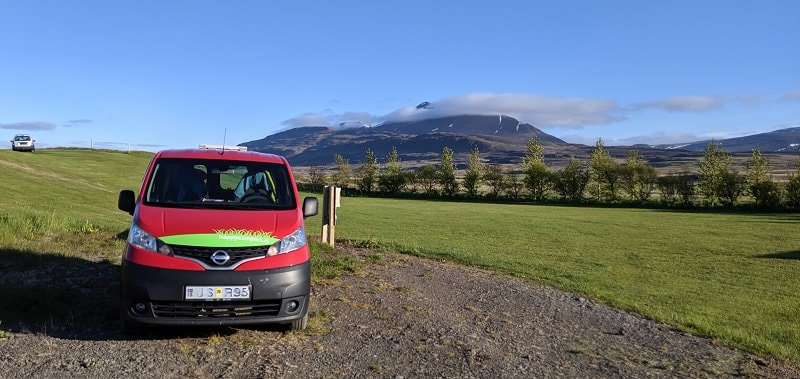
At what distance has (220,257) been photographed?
5.30 m

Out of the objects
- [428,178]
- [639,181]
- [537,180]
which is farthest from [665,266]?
[428,178]

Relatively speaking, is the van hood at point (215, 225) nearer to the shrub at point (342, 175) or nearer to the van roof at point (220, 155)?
the van roof at point (220, 155)

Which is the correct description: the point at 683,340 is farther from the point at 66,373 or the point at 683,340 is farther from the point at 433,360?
the point at 66,373

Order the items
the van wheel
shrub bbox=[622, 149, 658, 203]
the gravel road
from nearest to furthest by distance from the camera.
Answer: the gravel road → the van wheel → shrub bbox=[622, 149, 658, 203]

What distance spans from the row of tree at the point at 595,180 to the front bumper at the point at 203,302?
53135 mm

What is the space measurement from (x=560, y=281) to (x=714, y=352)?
171 inches

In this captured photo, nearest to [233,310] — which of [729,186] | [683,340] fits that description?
[683,340]

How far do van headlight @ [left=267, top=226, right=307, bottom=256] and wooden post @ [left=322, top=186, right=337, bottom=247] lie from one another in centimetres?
547

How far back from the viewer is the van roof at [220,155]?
22.7 ft

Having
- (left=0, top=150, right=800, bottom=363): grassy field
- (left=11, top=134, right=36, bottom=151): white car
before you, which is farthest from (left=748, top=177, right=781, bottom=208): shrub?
(left=11, top=134, right=36, bottom=151): white car

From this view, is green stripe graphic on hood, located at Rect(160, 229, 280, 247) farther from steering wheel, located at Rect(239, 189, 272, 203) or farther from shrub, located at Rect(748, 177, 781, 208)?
shrub, located at Rect(748, 177, 781, 208)

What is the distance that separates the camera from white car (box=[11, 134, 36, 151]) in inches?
2299

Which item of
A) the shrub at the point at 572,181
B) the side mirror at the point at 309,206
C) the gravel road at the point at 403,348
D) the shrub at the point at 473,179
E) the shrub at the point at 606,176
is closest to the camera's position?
the gravel road at the point at 403,348

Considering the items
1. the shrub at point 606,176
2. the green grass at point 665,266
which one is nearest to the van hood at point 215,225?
the green grass at point 665,266
